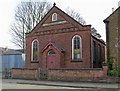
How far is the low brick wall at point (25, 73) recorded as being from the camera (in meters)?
30.3

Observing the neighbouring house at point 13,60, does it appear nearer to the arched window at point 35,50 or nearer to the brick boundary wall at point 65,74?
the arched window at point 35,50

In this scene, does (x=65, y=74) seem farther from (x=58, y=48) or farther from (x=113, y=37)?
(x=113, y=37)

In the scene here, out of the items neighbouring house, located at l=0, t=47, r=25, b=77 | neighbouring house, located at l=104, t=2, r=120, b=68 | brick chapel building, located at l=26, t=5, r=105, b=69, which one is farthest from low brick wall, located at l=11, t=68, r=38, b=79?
neighbouring house, located at l=0, t=47, r=25, b=77

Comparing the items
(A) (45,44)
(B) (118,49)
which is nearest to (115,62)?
(B) (118,49)

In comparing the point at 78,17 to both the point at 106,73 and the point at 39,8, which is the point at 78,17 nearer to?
the point at 39,8

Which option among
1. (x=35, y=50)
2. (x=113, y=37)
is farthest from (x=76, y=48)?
(x=35, y=50)

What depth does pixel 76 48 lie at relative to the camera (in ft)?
105

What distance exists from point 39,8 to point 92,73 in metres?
32.0

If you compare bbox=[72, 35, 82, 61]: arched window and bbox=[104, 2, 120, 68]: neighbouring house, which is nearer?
bbox=[104, 2, 120, 68]: neighbouring house

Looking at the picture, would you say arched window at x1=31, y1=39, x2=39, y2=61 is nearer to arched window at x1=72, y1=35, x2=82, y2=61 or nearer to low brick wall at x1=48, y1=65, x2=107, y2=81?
arched window at x1=72, y1=35, x2=82, y2=61

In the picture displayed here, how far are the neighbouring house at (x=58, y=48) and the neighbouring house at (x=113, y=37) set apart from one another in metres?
2.83

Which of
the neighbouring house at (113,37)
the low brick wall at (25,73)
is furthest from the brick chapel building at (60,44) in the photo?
the low brick wall at (25,73)

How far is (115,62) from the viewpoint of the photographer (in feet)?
90.9

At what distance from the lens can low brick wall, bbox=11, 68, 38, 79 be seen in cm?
3030
